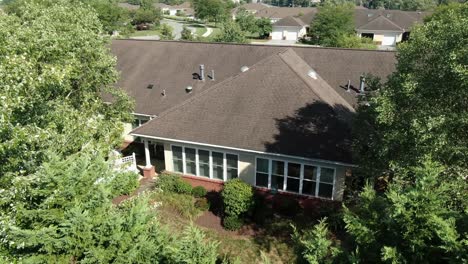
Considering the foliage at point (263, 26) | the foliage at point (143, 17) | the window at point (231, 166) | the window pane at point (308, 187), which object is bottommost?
the window pane at point (308, 187)

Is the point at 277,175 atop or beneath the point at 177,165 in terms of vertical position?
atop

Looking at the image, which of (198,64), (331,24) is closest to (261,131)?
(198,64)

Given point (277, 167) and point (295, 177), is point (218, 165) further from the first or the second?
point (295, 177)

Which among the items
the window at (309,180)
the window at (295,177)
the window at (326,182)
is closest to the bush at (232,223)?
the window at (295,177)

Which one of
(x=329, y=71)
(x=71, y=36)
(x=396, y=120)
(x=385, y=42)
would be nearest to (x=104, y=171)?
(x=71, y=36)

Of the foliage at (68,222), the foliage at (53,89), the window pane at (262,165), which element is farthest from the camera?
the window pane at (262,165)

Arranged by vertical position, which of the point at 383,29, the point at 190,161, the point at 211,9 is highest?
the point at 211,9

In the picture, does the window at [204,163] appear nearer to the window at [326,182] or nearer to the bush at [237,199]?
the bush at [237,199]
